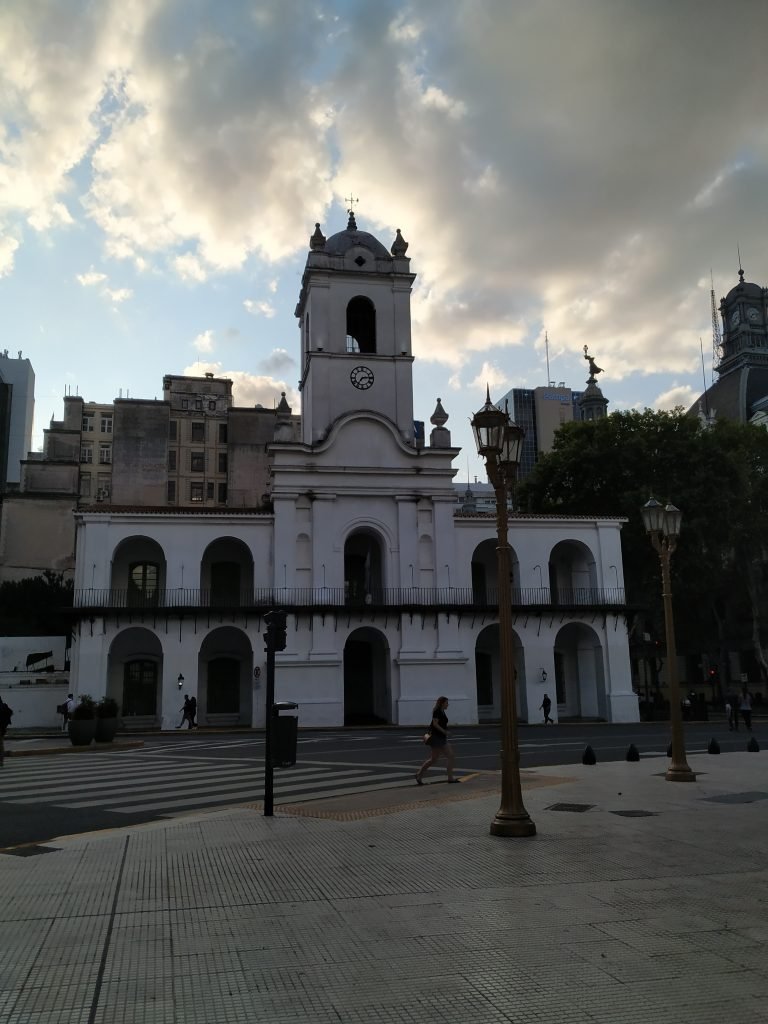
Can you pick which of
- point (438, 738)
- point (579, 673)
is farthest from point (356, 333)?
point (438, 738)

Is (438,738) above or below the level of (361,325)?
below

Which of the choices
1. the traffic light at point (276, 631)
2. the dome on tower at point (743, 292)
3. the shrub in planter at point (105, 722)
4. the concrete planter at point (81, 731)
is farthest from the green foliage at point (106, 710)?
the dome on tower at point (743, 292)

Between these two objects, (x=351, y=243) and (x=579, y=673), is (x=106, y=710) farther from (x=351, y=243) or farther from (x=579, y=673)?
(x=351, y=243)

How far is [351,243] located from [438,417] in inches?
406

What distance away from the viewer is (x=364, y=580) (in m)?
43.4

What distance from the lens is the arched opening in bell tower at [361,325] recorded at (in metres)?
43.0

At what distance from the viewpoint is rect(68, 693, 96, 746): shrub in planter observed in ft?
83.3

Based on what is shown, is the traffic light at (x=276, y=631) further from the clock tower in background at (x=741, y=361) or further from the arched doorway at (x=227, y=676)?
the clock tower in background at (x=741, y=361)

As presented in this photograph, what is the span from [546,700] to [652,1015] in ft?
114

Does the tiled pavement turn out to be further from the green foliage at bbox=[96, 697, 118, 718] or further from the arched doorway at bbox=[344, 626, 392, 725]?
the arched doorway at bbox=[344, 626, 392, 725]

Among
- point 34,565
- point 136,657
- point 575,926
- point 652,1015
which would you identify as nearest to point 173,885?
point 575,926

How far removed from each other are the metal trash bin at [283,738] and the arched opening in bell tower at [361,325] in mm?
32012

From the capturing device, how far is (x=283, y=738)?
12.7 meters

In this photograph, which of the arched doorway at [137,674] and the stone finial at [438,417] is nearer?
the arched doorway at [137,674]
